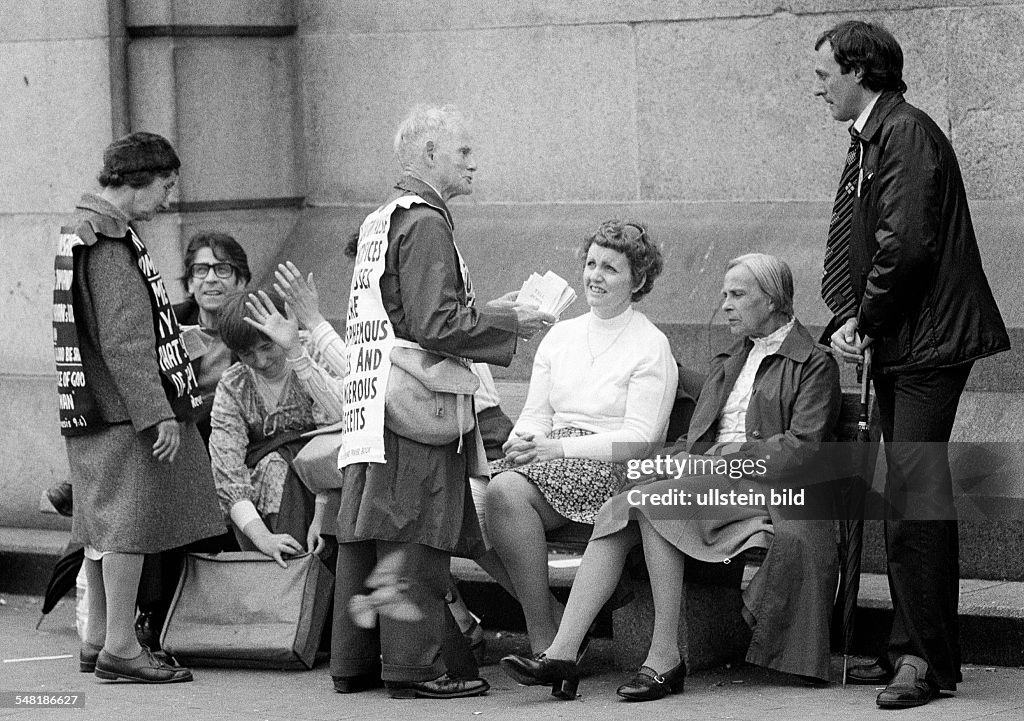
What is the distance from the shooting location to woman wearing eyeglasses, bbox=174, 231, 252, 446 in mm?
7473

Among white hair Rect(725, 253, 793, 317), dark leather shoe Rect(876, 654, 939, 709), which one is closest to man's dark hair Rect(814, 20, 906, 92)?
white hair Rect(725, 253, 793, 317)

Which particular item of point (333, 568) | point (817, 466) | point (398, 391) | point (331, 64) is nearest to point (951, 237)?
point (817, 466)

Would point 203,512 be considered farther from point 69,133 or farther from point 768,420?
point 69,133

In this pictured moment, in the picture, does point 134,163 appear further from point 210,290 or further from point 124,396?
point 210,290

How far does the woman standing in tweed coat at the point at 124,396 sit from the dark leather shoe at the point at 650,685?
162 centimetres

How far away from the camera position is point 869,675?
6180mm

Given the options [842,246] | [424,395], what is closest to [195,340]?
[424,395]

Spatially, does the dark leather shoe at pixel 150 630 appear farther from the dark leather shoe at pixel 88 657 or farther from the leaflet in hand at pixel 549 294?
the leaflet in hand at pixel 549 294

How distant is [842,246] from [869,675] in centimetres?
137

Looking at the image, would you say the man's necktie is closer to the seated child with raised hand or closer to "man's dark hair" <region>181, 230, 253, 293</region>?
the seated child with raised hand

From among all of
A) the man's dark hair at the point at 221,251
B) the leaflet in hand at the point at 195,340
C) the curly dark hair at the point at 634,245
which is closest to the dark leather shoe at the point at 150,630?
the leaflet in hand at the point at 195,340

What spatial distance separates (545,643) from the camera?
6.45 m

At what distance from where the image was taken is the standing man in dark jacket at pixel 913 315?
5.82 meters

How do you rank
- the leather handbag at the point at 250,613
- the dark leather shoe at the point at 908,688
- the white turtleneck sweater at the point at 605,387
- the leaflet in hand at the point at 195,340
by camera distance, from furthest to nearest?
1. the leaflet in hand at the point at 195,340
2. the leather handbag at the point at 250,613
3. the white turtleneck sweater at the point at 605,387
4. the dark leather shoe at the point at 908,688
